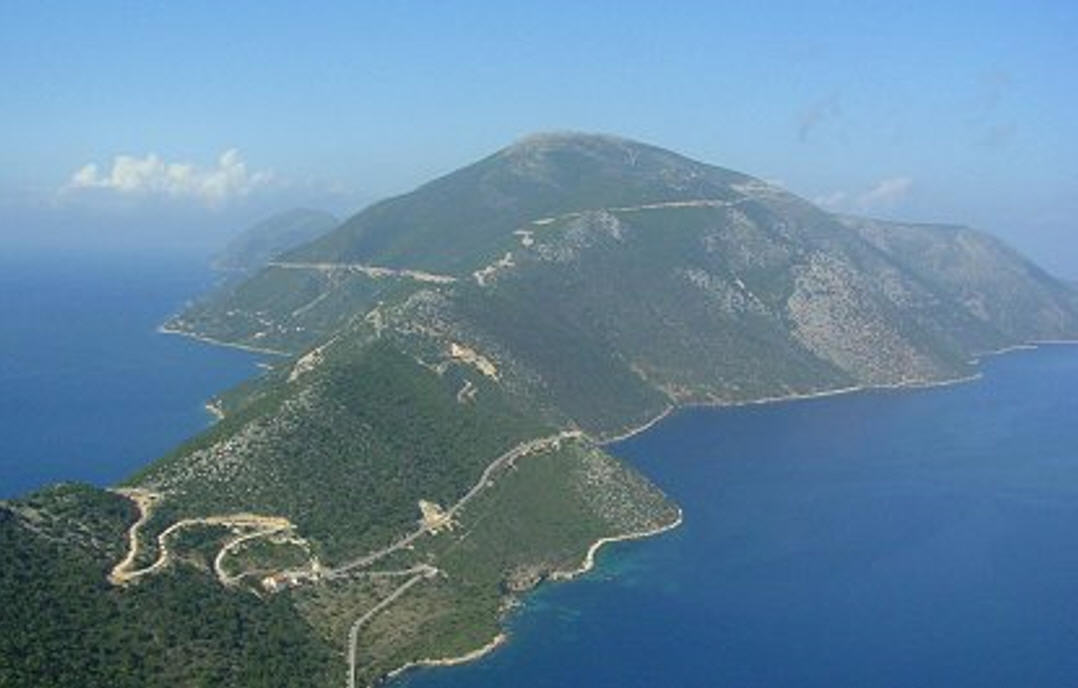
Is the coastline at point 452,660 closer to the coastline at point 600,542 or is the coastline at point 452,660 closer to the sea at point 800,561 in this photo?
the sea at point 800,561

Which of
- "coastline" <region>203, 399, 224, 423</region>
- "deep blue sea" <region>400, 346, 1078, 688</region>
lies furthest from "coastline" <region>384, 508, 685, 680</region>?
"coastline" <region>203, 399, 224, 423</region>

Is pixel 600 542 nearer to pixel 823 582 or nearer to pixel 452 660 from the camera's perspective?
pixel 823 582

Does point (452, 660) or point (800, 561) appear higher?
point (452, 660)

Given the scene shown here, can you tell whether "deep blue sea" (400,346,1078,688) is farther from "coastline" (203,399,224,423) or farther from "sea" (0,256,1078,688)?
"coastline" (203,399,224,423)

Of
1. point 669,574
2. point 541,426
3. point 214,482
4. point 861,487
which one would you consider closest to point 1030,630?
point 669,574

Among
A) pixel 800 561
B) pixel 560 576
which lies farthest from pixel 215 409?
pixel 800 561

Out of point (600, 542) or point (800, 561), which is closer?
point (600, 542)
